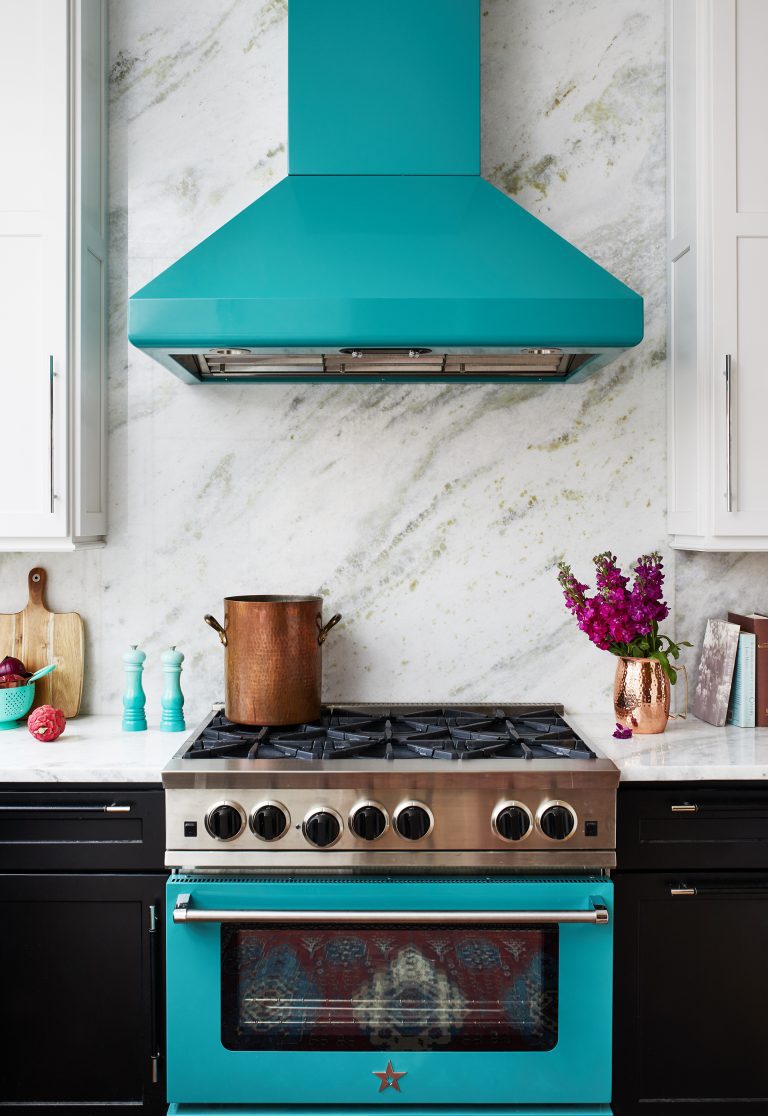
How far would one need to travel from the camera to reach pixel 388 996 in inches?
78.0

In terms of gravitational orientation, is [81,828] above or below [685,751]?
below

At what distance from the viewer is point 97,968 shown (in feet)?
6.69

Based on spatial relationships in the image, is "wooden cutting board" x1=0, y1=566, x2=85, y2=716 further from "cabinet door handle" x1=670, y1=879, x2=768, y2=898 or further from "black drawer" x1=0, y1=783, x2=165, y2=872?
"cabinet door handle" x1=670, y1=879, x2=768, y2=898

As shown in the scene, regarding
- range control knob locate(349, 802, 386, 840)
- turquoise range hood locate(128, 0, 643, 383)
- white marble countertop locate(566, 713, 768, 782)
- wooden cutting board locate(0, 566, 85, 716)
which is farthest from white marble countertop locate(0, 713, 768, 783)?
turquoise range hood locate(128, 0, 643, 383)

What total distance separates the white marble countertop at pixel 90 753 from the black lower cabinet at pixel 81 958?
0.17 ft

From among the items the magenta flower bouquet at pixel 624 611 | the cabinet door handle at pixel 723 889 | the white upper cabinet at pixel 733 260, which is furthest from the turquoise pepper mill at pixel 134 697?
the white upper cabinet at pixel 733 260

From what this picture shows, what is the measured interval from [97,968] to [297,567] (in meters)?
1.12

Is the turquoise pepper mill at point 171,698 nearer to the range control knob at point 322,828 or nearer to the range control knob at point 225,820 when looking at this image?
the range control knob at point 225,820

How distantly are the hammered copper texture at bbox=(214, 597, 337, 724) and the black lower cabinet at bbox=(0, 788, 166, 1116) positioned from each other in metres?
0.36

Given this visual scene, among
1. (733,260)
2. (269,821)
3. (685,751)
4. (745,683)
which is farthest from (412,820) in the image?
(733,260)

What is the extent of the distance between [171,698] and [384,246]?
1.26 m

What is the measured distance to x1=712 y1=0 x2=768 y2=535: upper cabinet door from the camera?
2279mm

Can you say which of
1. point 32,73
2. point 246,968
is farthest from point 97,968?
point 32,73

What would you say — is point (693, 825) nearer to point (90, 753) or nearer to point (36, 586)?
point (90, 753)
